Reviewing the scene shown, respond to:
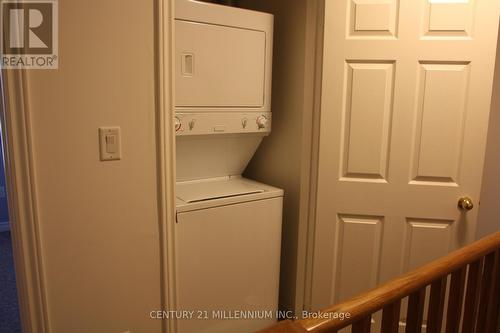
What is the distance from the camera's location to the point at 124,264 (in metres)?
1.39

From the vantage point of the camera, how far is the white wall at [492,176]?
2.18m

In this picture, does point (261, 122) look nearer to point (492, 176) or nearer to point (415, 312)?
point (415, 312)

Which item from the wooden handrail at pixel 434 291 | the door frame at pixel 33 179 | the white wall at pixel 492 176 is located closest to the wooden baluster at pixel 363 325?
the wooden handrail at pixel 434 291

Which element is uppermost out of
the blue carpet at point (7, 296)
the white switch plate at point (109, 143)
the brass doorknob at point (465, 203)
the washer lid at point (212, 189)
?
the white switch plate at point (109, 143)

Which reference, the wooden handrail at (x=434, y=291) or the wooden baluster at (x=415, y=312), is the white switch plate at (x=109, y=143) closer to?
the wooden handrail at (x=434, y=291)

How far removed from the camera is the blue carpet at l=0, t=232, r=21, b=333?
217 centimetres

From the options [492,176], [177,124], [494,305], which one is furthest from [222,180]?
[492,176]

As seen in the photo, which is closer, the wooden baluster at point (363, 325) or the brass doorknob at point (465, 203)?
the wooden baluster at point (363, 325)

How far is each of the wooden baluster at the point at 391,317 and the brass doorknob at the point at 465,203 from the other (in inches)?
39.3

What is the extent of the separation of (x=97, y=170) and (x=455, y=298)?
122 cm

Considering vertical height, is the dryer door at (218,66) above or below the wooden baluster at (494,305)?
above

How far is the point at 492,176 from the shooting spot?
7.34ft

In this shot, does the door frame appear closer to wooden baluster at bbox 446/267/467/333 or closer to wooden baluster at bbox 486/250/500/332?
wooden baluster at bbox 446/267/467/333

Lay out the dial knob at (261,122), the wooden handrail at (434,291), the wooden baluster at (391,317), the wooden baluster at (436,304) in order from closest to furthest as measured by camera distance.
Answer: the wooden handrail at (434,291) → the wooden baluster at (391,317) → the wooden baluster at (436,304) → the dial knob at (261,122)
